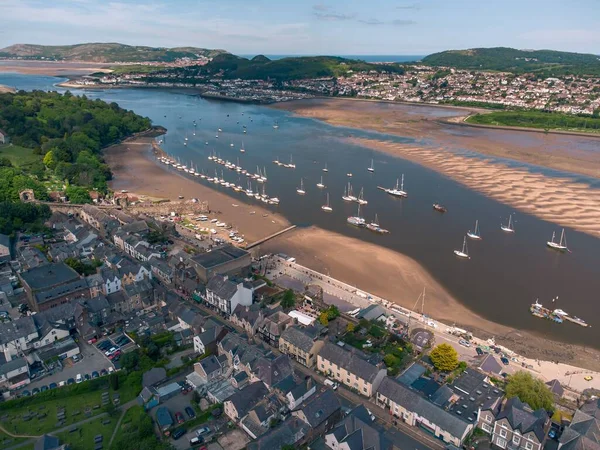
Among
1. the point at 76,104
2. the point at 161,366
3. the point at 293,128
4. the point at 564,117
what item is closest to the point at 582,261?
the point at 161,366

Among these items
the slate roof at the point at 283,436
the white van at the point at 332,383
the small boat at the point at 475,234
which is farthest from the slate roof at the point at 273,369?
the small boat at the point at 475,234

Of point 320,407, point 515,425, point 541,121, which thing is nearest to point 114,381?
point 320,407

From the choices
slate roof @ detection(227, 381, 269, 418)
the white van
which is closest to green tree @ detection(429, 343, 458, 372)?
the white van

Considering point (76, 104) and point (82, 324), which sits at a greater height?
point (76, 104)

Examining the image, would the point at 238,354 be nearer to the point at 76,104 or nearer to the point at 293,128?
the point at 293,128

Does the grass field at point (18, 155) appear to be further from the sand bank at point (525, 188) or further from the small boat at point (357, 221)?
the sand bank at point (525, 188)
